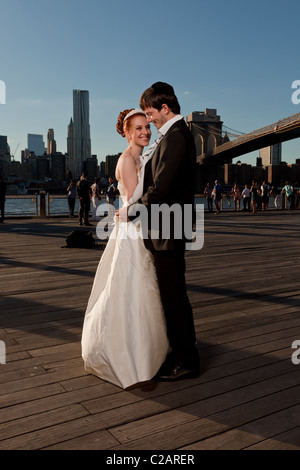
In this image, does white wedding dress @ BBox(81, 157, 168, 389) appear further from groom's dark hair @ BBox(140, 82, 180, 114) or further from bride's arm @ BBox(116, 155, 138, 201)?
groom's dark hair @ BBox(140, 82, 180, 114)

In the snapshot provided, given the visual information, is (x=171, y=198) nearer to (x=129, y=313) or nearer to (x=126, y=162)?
(x=126, y=162)

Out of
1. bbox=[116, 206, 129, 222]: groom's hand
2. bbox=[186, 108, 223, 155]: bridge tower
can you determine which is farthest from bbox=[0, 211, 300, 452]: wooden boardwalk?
bbox=[186, 108, 223, 155]: bridge tower

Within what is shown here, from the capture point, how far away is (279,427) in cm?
172

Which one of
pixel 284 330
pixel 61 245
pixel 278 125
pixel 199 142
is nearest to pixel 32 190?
pixel 199 142

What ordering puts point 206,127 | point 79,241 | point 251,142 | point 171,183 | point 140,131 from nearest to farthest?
point 171,183
point 140,131
point 79,241
point 251,142
point 206,127

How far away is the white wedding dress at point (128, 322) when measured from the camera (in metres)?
2.09

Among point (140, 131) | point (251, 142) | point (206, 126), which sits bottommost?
point (140, 131)

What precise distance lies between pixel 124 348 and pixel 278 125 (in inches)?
1351

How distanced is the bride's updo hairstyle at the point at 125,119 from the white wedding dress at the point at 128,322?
0.90ft

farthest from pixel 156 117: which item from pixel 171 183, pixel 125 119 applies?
pixel 171 183

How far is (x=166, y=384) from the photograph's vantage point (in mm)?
2141

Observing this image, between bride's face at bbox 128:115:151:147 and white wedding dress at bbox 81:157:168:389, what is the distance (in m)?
0.15

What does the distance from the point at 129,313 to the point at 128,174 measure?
2.31ft
